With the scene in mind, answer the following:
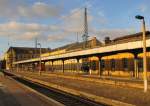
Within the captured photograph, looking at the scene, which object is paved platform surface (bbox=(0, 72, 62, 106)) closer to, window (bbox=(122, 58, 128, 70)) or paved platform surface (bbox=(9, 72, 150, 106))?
paved platform surface (bbox=(9, 72, 150, 106))

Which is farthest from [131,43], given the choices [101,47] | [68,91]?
[68,91]

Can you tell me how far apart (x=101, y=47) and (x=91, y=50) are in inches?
205

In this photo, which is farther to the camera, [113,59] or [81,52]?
[113,59]

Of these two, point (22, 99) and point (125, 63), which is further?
point (125, 63)

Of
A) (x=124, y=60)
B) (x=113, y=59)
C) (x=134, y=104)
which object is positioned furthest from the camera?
(x=113, y=59)

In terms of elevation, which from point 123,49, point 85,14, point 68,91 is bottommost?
point 68,91

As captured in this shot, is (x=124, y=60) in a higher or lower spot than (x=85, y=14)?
lower

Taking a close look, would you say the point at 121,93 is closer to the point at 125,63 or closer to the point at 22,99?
the point at 22,99

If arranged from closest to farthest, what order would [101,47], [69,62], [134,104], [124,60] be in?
[134,104]
[101,47]
[124,60]
[69,62]

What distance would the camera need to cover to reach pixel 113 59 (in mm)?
77312

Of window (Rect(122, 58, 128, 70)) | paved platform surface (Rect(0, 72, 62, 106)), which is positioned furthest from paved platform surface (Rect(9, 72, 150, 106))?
window (Rect(122, 58, 128, 70))

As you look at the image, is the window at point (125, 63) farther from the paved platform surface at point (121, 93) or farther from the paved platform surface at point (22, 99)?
the paved platform surface at point (22, 99)

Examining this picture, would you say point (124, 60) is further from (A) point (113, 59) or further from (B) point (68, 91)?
(B) point (68, 91)

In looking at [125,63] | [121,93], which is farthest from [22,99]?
[125,63]
